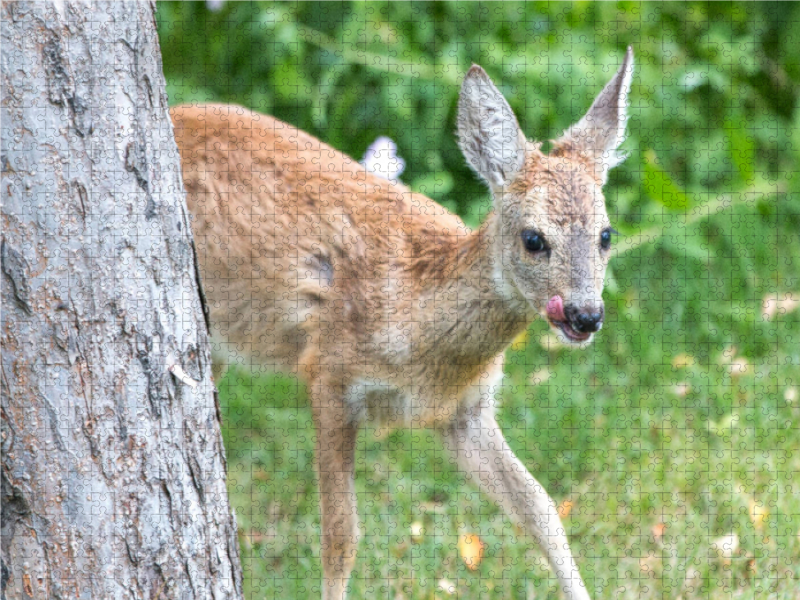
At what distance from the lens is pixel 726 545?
4359mm

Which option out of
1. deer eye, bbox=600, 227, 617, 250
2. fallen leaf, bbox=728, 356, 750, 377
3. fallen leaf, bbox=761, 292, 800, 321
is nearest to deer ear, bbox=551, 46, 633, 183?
deer eye, bbox=600, 227, 617, 250

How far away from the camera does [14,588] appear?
318 cm

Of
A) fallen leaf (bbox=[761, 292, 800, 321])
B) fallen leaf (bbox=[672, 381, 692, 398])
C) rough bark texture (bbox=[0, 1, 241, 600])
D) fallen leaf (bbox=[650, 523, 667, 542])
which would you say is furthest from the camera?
fallen leaf (bbox=[761, 292, 800, 321])

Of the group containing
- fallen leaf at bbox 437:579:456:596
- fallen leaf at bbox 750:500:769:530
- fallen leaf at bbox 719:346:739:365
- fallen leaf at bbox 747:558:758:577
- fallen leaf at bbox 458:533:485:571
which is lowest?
fallen leaf at bbox 437:579:456:596

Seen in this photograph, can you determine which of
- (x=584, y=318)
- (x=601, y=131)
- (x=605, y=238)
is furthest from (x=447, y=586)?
(x=601, y=131)

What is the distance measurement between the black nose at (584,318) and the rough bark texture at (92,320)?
1.26 metres

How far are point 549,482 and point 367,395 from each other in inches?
47.2

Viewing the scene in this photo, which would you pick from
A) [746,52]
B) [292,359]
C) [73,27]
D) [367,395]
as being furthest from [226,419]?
[746,52]

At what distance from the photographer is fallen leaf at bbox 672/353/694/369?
18.6 ft

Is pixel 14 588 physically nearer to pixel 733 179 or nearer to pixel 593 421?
pixel 593 421

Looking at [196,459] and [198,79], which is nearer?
[196,459]

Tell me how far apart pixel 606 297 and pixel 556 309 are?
2200 mm

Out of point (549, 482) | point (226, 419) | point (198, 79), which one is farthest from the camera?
point (198, 79)

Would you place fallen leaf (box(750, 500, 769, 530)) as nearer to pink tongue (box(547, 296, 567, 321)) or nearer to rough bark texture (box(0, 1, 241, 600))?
pink tongue (box(547, 296, 567, 321))
